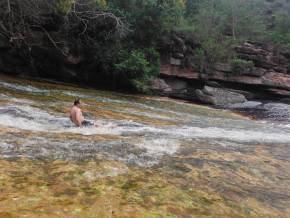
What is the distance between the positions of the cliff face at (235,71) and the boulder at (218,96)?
4.98ft

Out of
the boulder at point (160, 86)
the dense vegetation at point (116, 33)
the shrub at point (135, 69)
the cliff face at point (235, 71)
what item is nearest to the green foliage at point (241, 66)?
the cliff face at point (235, 71)

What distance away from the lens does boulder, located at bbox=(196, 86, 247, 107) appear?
91.5ft

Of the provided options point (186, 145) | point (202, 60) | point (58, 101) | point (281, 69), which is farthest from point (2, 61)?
point (281, 69)

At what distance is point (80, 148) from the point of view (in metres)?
8.32

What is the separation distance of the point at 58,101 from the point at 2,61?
522 inches

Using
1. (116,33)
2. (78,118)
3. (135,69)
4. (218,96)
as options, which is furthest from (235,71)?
(78,118)

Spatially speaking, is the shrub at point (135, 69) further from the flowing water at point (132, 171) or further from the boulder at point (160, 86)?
the flowing water at point (132, 171)

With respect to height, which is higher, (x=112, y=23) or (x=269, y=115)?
(x=112, y=23)

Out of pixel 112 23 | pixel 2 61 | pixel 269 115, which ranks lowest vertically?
pixel 269 115

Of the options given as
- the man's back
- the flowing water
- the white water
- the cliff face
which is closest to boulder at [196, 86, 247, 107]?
the cliff face

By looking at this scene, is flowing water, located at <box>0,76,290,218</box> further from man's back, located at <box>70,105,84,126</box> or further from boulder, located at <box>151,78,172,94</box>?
boulder, located at <box>151,78,172,94</box>

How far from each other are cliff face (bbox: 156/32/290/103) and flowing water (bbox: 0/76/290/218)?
19022 millimetres

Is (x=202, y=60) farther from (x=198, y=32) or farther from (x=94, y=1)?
(x=94, y=1)

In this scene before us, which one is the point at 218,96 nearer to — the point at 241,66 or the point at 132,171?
the point at 241,66
